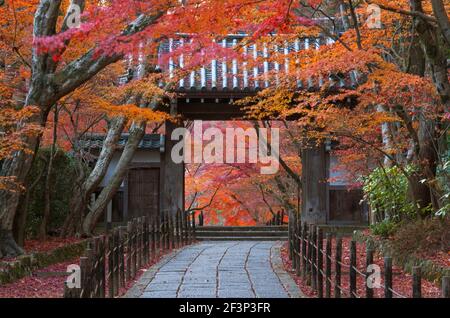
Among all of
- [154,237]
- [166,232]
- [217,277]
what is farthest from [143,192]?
[217,277]

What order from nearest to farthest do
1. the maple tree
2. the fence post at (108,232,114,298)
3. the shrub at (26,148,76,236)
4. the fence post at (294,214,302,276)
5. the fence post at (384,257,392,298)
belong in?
the fence post at (384,257,392,298), the fence post at (108,232,114,298), the maple tree, the fence post at (294,214,302,276), the shrub at (26,148,76,236)

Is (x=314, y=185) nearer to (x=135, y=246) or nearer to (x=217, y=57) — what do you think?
(x=217, y=57)

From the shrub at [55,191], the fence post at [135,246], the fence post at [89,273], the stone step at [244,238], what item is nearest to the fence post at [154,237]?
the fence post at [135,246]

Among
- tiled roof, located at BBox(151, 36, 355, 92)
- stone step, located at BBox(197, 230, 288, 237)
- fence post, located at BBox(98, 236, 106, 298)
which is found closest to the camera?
fence post, located at BBox(98, 236, 106, 298)

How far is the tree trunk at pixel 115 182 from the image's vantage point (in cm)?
1675

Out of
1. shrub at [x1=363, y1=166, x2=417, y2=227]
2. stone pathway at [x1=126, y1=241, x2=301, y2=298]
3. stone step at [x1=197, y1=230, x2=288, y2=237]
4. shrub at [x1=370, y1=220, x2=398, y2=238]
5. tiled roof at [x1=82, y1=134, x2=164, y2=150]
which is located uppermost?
tiled roof at [x1=82, y1=134, x2=164, y2=150]

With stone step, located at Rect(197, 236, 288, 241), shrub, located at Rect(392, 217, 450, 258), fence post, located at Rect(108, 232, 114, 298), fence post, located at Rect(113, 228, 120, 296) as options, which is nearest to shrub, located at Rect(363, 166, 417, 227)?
shrub, located at Rect(392, 217, 450, 258)

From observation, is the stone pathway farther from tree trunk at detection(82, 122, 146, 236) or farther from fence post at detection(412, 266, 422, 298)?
fence post at detection(412, 266, 422, 298)

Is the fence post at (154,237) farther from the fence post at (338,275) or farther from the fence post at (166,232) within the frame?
the fence post at (338,275)

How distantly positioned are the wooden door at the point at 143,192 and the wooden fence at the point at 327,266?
814 cm

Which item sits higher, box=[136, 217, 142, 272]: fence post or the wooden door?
the wooden door

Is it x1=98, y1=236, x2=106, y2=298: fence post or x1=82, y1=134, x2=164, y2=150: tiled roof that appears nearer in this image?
x1=98, y1=236, x2=106, y2=298: fence post

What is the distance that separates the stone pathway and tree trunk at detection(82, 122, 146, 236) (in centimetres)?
258

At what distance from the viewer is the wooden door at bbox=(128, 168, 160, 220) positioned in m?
21.1
